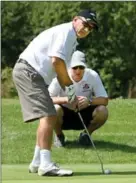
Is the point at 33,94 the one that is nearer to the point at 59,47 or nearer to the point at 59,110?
the point at 59,47

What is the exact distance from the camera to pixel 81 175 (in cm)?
612

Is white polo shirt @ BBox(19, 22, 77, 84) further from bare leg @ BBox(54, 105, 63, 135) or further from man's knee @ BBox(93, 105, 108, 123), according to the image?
man's knee @ BBox(93, 105, 108, 123)

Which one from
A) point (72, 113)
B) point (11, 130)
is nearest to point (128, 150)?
point (72, 113)

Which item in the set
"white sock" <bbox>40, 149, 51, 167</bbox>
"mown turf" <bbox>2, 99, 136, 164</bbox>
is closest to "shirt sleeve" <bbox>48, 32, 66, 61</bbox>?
"white sock" <bbox>40, 149, 51, 167</bbox>

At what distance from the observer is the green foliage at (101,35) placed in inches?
1790

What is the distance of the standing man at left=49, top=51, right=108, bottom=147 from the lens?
26.7 ft

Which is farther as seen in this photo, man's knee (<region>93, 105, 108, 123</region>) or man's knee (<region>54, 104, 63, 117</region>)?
man's knee (<region>93, 105, 108, 123</region>)

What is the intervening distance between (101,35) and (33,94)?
4193 cm

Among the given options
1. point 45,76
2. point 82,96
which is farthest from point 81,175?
point 82,96

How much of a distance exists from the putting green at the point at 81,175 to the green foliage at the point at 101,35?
37.8 m

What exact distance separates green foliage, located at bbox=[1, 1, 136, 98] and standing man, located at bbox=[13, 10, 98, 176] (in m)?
38.2

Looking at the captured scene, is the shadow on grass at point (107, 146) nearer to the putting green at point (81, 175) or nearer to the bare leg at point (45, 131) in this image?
the putting green at point (81, 175)

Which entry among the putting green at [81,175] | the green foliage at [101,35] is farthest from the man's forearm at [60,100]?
the green foliage at [101,35]

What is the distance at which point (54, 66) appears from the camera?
20.0 ft
